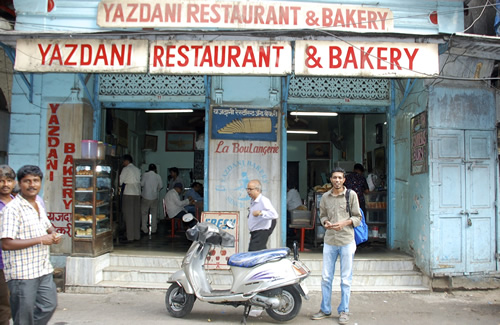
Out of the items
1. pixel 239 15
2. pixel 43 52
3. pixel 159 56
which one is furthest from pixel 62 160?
pixel 239 15

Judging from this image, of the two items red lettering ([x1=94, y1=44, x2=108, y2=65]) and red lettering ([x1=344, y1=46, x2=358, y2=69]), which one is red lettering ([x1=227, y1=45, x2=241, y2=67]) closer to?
red lettering ([x1=344, y1=46, x2=358, y2=69])

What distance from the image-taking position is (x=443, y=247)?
6.92 m

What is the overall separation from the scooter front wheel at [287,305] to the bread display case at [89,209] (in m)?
3.43

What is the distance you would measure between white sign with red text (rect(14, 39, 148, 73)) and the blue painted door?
5.00 m

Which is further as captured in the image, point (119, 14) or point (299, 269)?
point (119, 14)

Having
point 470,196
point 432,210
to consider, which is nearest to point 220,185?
point 432,210

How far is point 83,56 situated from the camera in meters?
6.39

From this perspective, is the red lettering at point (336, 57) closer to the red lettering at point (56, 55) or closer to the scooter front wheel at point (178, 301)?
the scooter front wheel at point (178, 301)

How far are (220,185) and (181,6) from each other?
3.27m

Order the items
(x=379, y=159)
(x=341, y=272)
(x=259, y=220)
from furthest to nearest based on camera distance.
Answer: (x=379, y=159)
(x=259, y=220)
(x=341, y=272)

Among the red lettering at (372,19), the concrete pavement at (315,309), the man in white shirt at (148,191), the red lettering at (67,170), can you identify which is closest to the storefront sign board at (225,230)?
the concrete pavement at (315,309)

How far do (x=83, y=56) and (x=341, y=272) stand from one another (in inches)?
193

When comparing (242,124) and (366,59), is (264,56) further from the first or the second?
(242,124)

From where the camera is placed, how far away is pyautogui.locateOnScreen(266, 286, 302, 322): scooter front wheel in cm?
505
